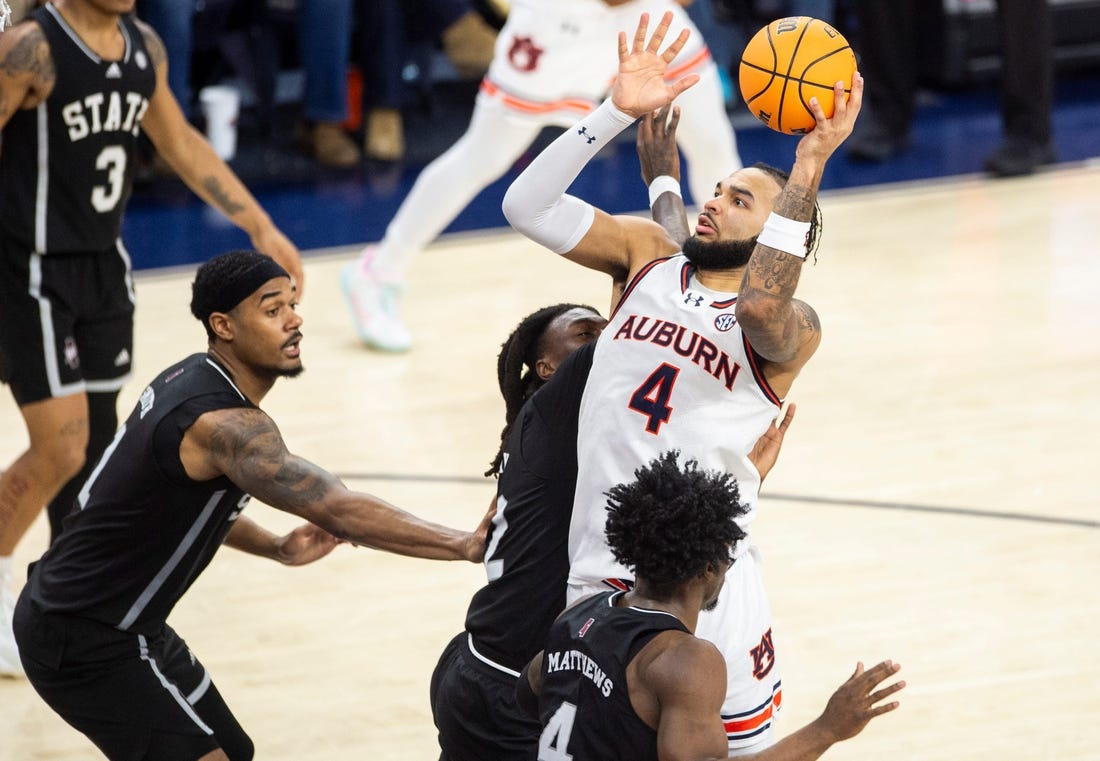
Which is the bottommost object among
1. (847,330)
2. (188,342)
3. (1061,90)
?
(1061,90)

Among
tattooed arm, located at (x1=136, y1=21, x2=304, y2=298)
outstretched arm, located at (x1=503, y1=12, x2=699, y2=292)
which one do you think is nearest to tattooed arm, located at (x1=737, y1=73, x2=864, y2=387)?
outstretched arm, located at (x1=503, y1=12, x2=699, y2=292)

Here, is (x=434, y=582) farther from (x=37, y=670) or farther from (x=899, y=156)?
(x=899, y=156)

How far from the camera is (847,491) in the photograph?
20.9 ft

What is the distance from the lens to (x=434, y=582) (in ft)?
18.9

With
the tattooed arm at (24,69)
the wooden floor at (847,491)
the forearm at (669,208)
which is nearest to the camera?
the forearm at (669,208)

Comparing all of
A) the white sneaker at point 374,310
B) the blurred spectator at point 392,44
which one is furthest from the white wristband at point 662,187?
the blurred spectator at point 392,44

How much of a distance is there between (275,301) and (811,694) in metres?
1.94

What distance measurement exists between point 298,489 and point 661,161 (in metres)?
1.26

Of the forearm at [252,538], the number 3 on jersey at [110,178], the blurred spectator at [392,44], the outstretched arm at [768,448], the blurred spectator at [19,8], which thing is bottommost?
the blurred spectator at [392,44]

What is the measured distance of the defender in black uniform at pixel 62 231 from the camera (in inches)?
204

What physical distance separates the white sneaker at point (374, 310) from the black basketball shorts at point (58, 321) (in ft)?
8.65

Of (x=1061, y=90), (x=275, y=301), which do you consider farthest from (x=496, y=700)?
(x=1061, y=90)

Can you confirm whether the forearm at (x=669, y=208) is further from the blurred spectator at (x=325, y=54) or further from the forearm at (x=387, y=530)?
the blurred spectator at (x=325, y=54)

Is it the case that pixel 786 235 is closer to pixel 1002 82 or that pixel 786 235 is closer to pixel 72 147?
pixel 72 147
